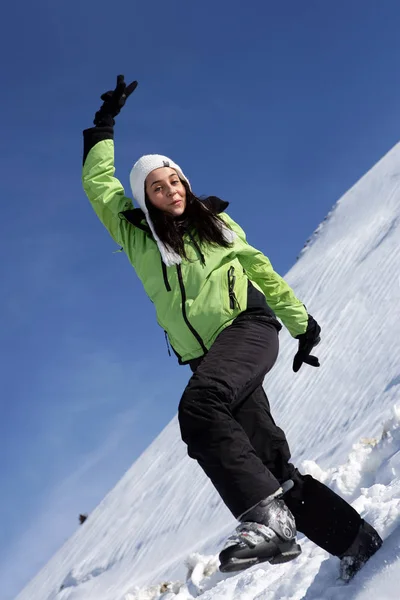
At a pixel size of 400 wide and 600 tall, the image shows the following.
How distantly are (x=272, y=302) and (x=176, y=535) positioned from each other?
9460 millimetres

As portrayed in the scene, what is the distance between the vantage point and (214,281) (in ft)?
9.20

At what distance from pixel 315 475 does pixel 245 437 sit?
3957 mm

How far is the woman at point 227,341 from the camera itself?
2482 millimetres

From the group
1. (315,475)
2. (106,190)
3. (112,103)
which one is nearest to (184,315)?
(106,190)

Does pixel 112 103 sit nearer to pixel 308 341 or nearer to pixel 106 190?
pixel 106 190

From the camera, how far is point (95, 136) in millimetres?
3387

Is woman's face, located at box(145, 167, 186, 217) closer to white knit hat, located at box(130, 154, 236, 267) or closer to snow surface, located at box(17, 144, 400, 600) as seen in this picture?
white knit hat, located at box(130, 154, 236, 267)

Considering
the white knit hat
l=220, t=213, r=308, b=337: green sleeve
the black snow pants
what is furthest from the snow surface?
the white knit hat

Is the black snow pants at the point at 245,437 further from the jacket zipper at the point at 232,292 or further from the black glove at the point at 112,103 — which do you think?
the black glove at the point at 112,103

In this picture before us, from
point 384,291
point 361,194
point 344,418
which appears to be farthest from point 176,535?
point 361,194

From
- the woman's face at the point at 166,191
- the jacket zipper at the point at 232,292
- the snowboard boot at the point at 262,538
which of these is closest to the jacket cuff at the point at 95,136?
the woman's face at the point at 166,191

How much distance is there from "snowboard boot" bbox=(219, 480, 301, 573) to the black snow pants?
0.13 ft

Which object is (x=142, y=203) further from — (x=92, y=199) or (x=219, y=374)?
(x=219, y=374)

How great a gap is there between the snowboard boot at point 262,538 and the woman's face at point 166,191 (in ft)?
4.01
